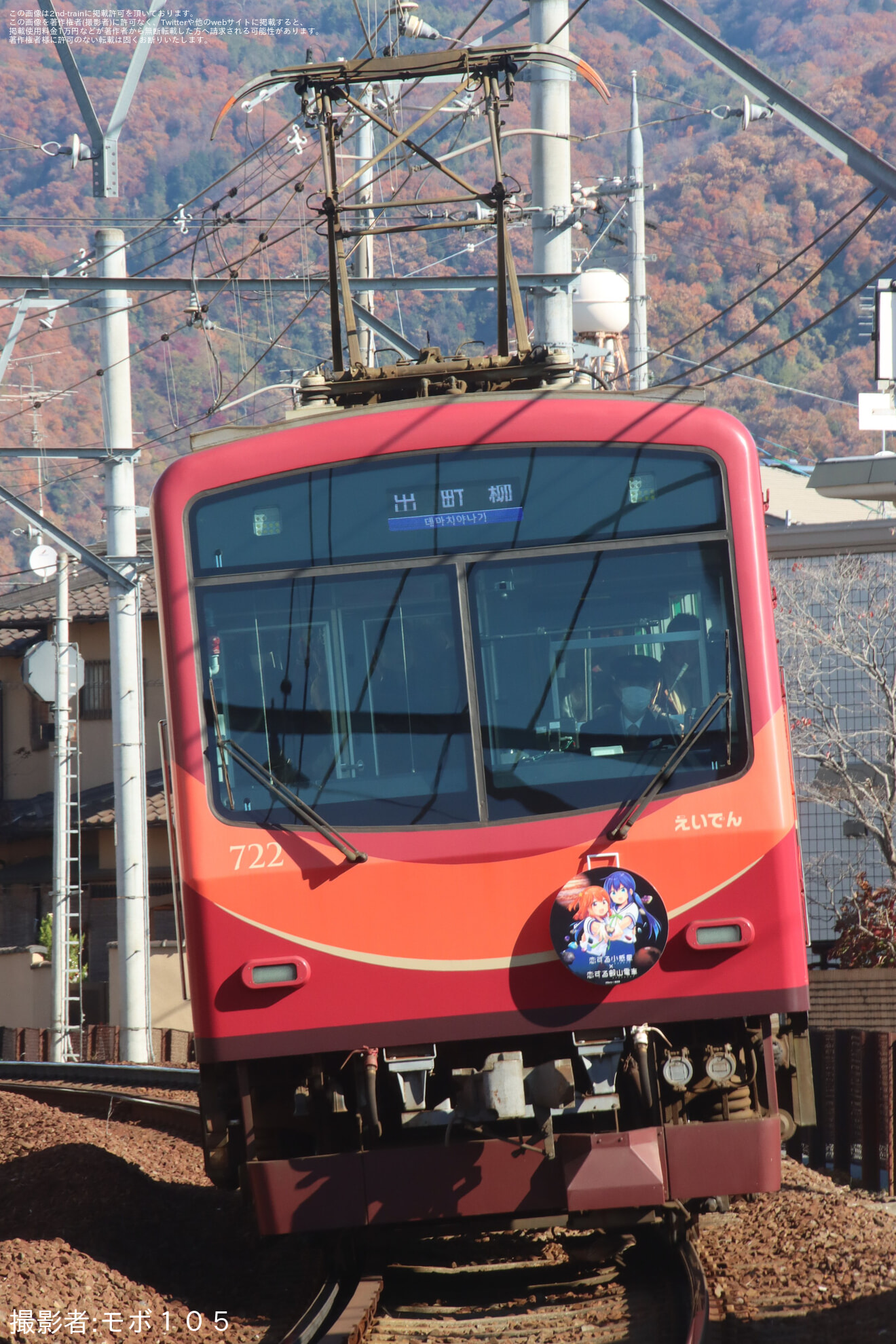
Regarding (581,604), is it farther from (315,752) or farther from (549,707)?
(315,752)

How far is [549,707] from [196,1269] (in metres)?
3.31

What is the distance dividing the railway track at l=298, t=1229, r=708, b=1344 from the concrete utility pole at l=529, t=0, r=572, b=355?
6.82 meters

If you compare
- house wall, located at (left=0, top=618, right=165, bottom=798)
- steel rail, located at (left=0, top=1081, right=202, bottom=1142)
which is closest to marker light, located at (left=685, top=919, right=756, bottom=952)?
steel rail, located at (left=0, top=1081, right=202, bottom=1142)

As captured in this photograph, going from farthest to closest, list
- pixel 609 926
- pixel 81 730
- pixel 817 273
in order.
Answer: pixel 81 730 < pixel 817 273 < pixel 609 926

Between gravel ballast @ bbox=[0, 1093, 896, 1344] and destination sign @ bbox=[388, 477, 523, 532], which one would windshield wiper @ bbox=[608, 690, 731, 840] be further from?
gravel ballast @ bbox=[0, 1093, 896, 1344]

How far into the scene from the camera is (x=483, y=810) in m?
6.73

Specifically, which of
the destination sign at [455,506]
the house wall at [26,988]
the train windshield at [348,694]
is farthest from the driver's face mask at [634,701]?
the house wall at [26,988]

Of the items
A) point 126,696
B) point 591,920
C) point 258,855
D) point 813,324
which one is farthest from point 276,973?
point 126,696

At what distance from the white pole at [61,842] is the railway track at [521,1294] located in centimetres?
1571

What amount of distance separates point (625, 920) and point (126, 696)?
13.3 meters

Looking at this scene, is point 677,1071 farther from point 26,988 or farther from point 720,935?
point 26,988

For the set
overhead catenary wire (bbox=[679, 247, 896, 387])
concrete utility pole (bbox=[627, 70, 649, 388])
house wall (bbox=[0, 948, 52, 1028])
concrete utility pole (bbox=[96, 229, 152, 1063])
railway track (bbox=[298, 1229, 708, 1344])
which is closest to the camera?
railway track (bbox=[298, 1229, 708, 1344])

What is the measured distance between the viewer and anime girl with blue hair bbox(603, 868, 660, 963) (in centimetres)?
654

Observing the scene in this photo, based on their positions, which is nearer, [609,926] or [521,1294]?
[609,926]
